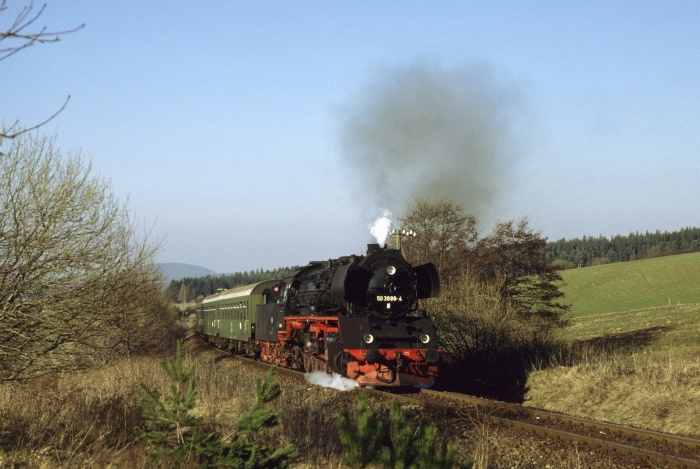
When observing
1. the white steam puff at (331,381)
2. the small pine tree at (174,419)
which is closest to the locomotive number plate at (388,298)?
the white steam puff at (331,381)

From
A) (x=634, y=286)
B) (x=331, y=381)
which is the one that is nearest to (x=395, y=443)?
(x=331, y=381)

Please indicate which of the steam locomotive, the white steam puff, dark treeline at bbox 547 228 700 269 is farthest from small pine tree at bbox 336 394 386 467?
dark treeline at bbox 547 228 700 269

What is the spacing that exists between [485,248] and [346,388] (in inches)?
979

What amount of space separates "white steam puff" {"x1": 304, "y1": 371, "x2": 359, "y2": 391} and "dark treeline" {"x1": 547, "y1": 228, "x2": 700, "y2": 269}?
119 metres

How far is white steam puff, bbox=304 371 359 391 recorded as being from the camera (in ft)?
50.1

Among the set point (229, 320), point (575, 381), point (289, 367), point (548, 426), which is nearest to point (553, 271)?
point (229, 320)

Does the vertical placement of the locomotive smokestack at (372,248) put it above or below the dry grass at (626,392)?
above

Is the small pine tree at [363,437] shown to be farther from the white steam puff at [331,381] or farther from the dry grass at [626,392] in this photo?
the white steam puff at [331,381]

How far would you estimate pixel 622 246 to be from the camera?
452ft

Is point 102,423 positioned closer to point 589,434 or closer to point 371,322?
point 589,434

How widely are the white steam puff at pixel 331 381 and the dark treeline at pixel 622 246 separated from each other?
11906 cm

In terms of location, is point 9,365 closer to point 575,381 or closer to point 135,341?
point 575,381

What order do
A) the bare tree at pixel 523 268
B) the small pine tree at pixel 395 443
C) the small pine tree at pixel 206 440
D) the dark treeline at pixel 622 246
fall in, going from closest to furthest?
the small pine tree at pixel 395 443, the small pine tree at pixel 206 440, the bare tree at pixel 523 268, the dark treeline at pixel 622 246

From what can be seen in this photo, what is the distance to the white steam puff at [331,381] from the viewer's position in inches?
601
